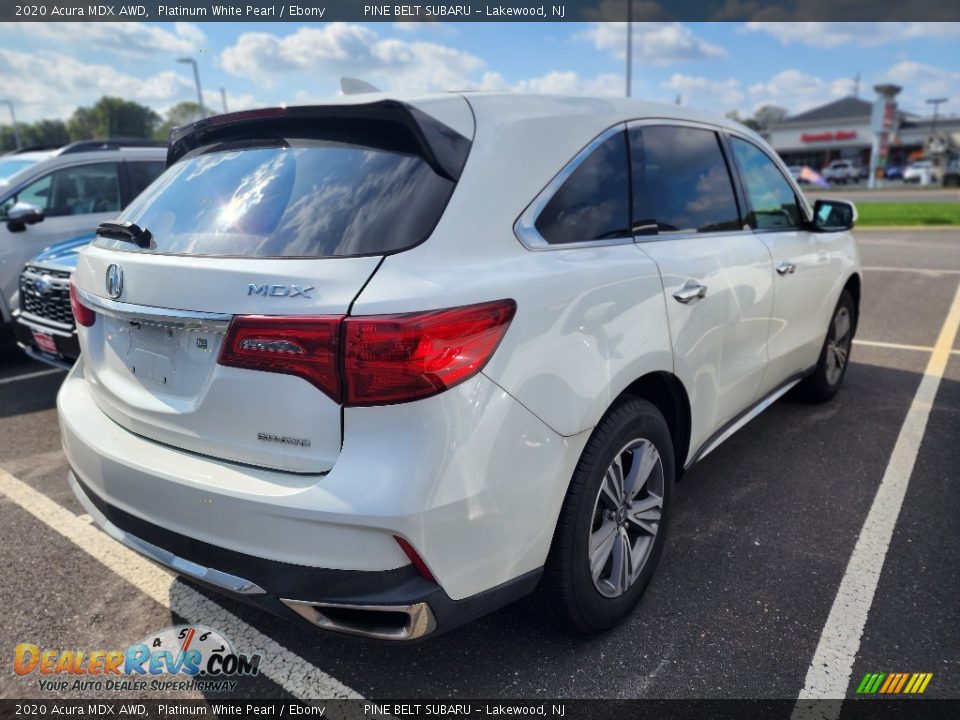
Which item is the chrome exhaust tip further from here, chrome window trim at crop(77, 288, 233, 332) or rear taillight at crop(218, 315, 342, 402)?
chrome window trim at crop(77, 288, 233, 332)

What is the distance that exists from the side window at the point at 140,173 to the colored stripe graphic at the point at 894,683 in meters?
6.90

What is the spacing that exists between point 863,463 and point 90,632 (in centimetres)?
380

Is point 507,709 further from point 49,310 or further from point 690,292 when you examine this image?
point 49,310

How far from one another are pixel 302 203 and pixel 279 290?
0.36 m

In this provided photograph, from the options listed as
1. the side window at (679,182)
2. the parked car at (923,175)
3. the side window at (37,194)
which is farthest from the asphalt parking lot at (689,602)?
the parked car at (923,175)

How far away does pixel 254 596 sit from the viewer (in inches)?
75.4

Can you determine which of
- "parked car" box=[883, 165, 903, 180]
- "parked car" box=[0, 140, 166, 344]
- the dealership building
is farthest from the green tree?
"parked car" box=[0, 140, 166, 344]

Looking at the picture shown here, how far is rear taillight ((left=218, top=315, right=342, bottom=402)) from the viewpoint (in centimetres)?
175

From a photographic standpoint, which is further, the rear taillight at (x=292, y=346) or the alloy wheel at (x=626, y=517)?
the alloy wheel at (x=626, y=517)

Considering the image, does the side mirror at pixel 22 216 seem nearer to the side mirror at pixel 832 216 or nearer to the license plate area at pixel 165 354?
the license plate area at pixel 165 354

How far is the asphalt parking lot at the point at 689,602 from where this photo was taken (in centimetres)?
229

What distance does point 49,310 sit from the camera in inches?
193

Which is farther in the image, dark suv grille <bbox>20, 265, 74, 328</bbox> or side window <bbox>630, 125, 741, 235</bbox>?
dark suv grille <bbox>20, 265, 74, 328</bbox>

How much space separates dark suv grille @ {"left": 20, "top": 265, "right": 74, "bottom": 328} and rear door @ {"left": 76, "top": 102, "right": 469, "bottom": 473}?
9.17 feet
